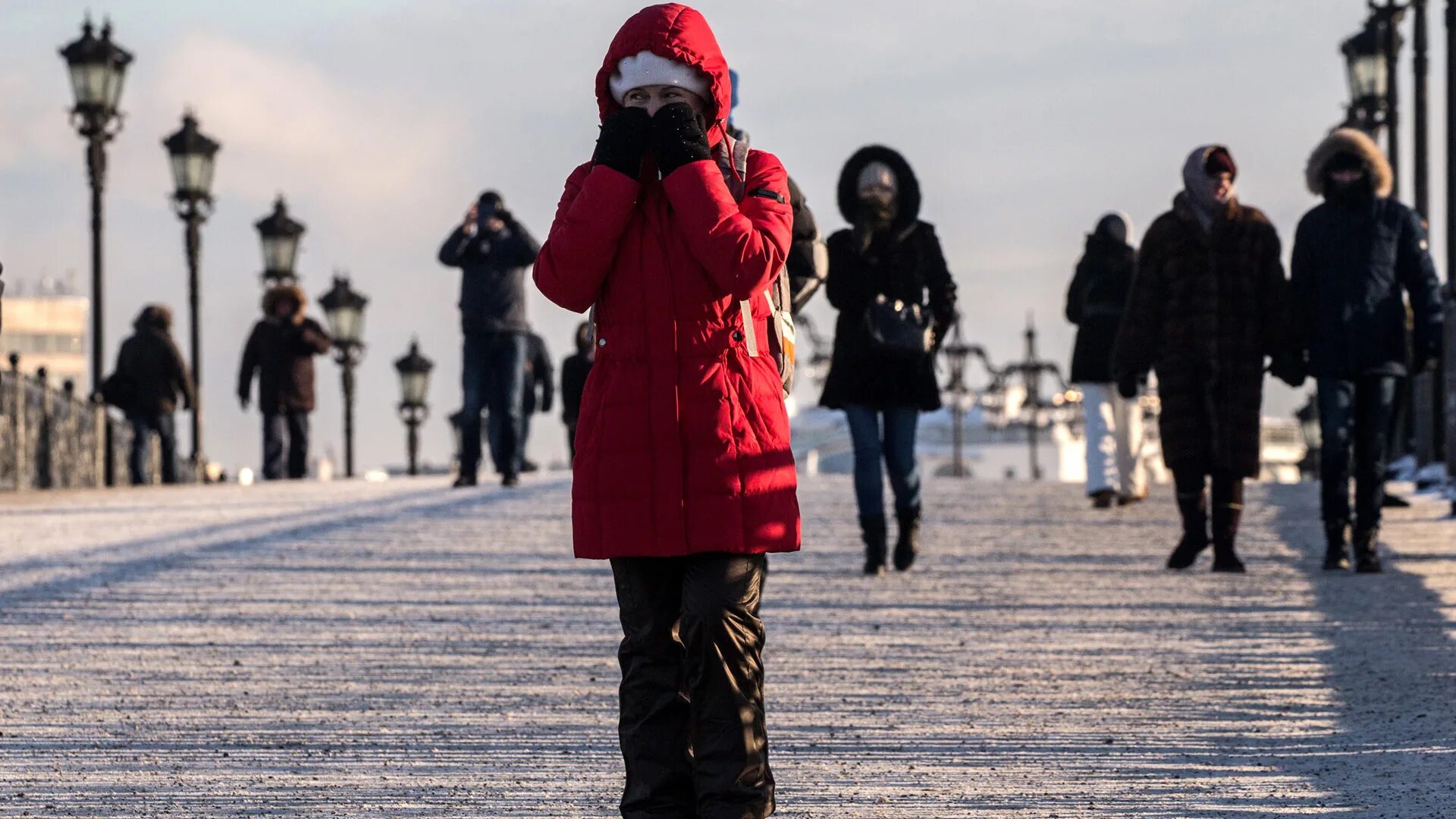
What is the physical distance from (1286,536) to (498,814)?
8759mm

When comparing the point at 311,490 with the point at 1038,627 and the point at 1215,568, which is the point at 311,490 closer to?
the point at 1215,568

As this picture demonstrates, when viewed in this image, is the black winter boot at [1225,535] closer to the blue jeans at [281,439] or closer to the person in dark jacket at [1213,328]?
the person in dark jacket at [1213,328]

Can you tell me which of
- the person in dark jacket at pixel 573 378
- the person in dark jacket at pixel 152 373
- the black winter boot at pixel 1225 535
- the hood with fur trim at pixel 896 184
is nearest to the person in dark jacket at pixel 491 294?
the person in dark jacket at pixel 573 378

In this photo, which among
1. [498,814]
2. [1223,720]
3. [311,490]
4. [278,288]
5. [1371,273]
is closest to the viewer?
[498,814]

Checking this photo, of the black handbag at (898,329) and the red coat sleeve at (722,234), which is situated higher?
the black handbag at (898,329)

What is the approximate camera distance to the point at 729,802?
463 centimetres

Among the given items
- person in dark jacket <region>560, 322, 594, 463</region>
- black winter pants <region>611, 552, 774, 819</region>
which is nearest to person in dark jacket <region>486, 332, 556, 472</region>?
person in dark jacket <region>560, 322, 594, 463</region>

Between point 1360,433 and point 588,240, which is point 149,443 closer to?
point 1360,433

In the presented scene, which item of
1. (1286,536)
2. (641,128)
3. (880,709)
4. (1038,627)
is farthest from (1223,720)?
(1286,536)

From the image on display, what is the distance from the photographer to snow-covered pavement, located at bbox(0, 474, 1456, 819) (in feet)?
18.2

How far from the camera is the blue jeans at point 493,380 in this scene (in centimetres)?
1650

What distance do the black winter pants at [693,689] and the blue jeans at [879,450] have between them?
5.84m

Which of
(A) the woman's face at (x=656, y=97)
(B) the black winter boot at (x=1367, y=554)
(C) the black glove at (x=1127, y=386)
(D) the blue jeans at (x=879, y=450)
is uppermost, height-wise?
(A) the woman's face at (x=656, y=97)

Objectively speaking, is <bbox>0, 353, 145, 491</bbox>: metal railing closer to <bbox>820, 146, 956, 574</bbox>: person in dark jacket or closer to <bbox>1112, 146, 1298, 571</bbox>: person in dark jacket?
<bbox>820, 146, 956, 574</bbox>: person in dark jacket
